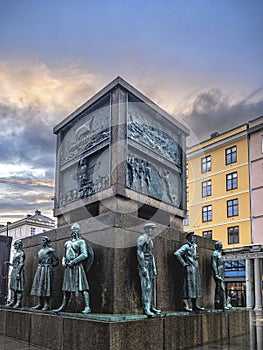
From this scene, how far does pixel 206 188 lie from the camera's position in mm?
47250

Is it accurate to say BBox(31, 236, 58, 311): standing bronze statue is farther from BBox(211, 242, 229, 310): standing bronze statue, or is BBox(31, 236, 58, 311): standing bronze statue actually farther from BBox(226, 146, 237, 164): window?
BBox(226, 146, 237, 164): window

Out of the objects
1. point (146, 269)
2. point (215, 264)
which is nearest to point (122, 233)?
point (146, 269)

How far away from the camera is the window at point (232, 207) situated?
142 feet

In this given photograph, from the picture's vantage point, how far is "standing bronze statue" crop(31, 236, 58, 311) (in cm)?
1074

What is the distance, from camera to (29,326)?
410 inches

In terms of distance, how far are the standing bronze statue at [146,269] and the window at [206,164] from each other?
38.5 meters

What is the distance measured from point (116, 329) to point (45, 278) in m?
3.43

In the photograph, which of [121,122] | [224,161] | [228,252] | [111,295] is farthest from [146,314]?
[224,161]

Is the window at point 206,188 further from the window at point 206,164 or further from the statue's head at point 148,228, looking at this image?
the statue's head at point 148,228

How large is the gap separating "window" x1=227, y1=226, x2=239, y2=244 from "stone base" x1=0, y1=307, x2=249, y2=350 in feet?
102

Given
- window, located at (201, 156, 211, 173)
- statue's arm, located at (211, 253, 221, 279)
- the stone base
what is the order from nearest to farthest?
the stone base → statue's arm, located at (211, 253, 221, 279) → window, located at (201, 156, 211, 173)

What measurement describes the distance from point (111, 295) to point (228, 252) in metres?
34.4

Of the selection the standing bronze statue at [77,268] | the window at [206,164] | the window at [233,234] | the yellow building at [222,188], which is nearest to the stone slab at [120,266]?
the standing bronze statue at [77,268]

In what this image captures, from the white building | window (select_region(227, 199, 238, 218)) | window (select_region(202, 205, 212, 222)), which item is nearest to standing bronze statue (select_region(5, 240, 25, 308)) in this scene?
window (select_region(227, 199, 238, 218))
